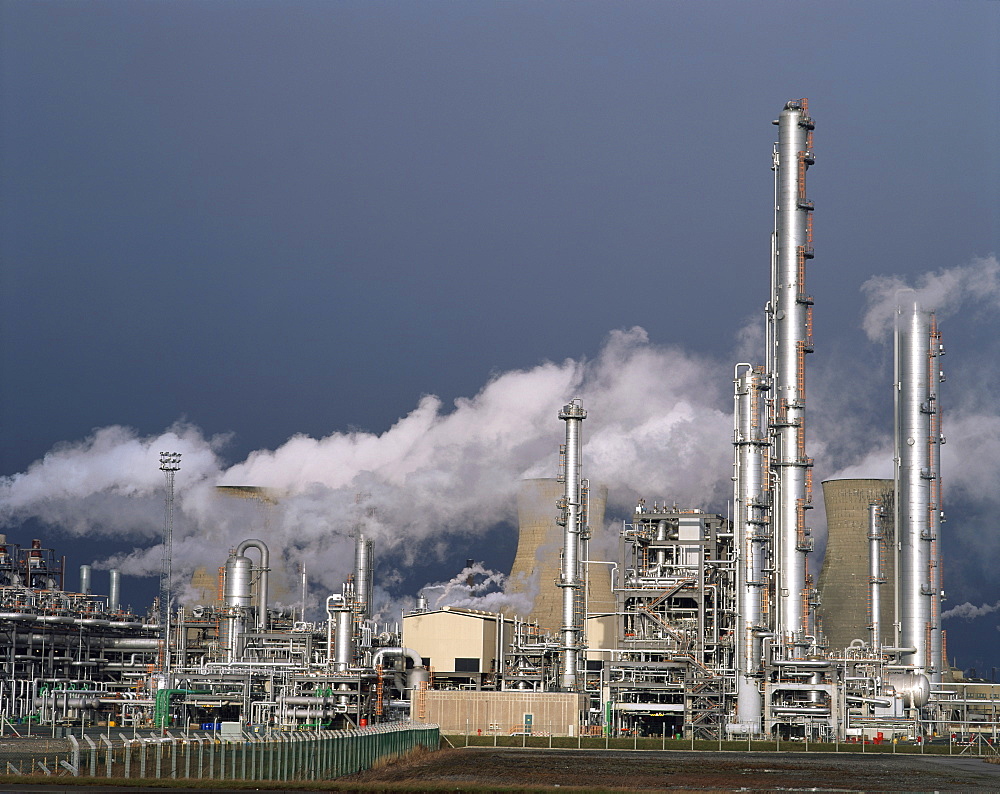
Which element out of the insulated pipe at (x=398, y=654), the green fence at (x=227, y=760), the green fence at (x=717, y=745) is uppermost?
the insulated pipe at (x=398, y=654)

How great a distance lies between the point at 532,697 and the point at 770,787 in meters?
31.9

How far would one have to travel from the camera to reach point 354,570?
91062 millimetres

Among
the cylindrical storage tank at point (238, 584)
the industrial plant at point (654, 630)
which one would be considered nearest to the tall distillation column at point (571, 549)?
the industrial plant at point (654, 630)

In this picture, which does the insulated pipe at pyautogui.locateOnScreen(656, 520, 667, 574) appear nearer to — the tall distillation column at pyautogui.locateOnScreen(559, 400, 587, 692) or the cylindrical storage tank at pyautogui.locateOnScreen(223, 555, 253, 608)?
the tall distillation column at pyautogui.locateOnScreen(559, 400, 587, 692)

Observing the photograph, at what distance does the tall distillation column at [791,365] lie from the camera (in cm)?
7394

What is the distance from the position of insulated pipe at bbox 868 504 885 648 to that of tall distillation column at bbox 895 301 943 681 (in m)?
2.20

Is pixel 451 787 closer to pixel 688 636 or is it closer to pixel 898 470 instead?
pixel 688 636

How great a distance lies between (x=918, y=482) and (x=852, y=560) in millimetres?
6842

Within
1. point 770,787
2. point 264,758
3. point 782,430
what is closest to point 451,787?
point 264,758

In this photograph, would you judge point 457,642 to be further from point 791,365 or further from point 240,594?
point 791,365

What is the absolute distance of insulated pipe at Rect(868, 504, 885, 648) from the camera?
3317 inches

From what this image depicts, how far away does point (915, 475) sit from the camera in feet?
268

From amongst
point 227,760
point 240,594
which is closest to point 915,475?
point 240,594

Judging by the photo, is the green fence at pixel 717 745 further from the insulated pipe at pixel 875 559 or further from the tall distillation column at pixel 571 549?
the insulated pipe at pixel 875 559
